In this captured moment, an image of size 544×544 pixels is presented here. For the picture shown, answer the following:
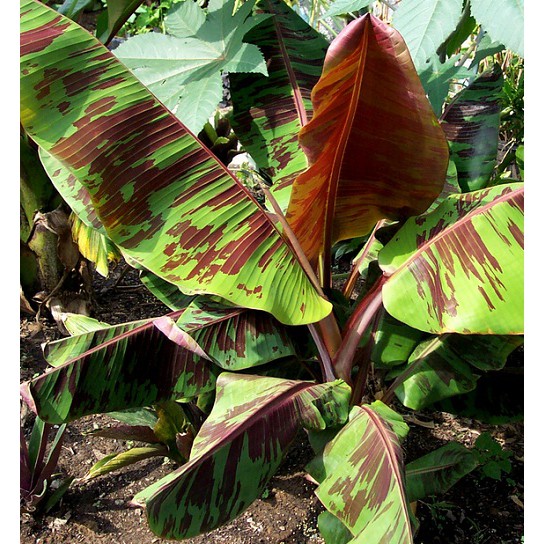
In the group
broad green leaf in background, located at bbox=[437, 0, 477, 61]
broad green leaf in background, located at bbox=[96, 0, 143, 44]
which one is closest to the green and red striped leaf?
broad green leaf in background, located at bbox=[96, 0, 143, 44]

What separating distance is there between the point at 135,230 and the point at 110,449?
2.96ft

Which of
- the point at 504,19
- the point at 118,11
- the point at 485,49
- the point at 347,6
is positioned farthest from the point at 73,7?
the point at 504,19

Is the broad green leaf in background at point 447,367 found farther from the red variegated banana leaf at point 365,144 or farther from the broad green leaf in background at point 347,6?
the broad green leaf in background at point 347,6

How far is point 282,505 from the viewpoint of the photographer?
1.49 metres

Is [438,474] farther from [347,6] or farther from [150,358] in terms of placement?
[347,6]

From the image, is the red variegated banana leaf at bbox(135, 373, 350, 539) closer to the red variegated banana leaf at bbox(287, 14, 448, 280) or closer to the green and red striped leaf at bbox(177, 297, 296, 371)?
the green and red striped leaf at bbox(177, 297, 296, 371)

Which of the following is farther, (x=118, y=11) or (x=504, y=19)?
(x=118, y=11)

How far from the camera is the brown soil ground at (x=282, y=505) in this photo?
1410mm

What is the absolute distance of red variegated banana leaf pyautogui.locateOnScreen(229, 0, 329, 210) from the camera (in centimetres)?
144

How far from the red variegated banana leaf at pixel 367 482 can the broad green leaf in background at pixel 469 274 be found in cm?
22

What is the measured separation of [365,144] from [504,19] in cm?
34

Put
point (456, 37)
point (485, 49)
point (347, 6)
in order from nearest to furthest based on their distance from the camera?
point (347, 6), point (485, 49), point (456, 37)

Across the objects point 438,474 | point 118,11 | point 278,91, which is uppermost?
point 118,11

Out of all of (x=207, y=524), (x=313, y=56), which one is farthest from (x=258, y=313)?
(x=313, y=56)
